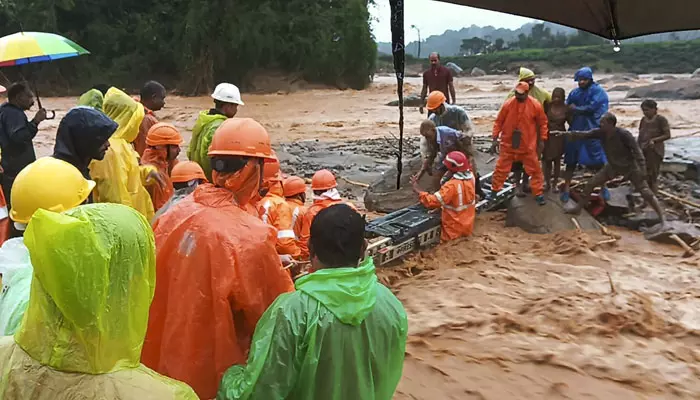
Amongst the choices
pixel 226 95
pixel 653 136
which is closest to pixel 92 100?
pixel 226 95

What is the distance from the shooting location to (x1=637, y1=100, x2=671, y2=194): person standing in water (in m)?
7.84

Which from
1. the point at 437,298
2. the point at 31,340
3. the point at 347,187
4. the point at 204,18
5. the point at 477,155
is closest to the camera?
the point at 31,340

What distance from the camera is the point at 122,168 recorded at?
4414mm

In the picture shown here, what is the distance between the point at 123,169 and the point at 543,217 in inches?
208

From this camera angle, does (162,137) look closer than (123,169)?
No

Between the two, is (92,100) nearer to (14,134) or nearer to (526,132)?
(14,134)

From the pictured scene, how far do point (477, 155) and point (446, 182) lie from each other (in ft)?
13.9

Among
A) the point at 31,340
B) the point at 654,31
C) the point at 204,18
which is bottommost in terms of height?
the point at 31,340

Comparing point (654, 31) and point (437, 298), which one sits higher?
point (654, 31)

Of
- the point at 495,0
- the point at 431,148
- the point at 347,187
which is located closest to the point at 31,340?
the point at 495,0

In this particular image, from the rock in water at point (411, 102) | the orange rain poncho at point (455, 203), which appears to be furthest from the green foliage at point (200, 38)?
the orange rain poncho at point (455, 203)

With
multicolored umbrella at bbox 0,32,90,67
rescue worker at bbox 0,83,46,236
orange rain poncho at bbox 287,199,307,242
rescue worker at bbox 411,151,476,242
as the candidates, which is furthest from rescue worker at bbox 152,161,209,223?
rescue worker at bbox 411,151,476,242

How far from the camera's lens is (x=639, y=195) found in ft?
27.8

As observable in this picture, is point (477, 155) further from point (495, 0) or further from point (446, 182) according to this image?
point (495, 0)
